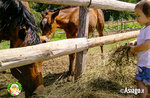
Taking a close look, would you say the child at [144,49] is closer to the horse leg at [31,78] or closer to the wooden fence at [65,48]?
the wooden fence at [65,48]

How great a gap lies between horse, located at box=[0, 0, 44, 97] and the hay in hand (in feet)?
3.96

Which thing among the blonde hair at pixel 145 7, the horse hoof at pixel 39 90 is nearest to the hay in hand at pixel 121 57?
the blonde hair at pixel 145 7

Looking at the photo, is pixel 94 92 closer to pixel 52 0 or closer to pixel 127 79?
pixel 127 79

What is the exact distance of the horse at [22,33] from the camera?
5.86 feet

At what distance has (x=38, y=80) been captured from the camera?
184 cm

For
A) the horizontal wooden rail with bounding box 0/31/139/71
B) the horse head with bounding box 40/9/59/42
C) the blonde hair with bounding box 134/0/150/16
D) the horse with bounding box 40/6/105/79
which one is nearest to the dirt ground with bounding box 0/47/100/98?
the horse with bounding box 40/6/105/79

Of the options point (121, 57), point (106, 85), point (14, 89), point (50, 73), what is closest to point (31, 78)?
point (14, 89)

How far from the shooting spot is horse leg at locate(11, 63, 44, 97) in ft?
5.86

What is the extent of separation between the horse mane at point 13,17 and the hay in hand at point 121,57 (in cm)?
131

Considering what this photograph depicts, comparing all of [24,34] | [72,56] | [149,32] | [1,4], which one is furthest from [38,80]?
[72,56]

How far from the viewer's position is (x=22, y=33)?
1795 mm

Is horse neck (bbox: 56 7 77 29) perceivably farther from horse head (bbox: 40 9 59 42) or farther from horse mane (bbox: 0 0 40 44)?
horse mane (bbox: 0 0 40 44)

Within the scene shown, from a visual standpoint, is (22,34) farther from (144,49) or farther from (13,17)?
(144,49)

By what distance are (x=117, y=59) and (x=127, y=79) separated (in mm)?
389
